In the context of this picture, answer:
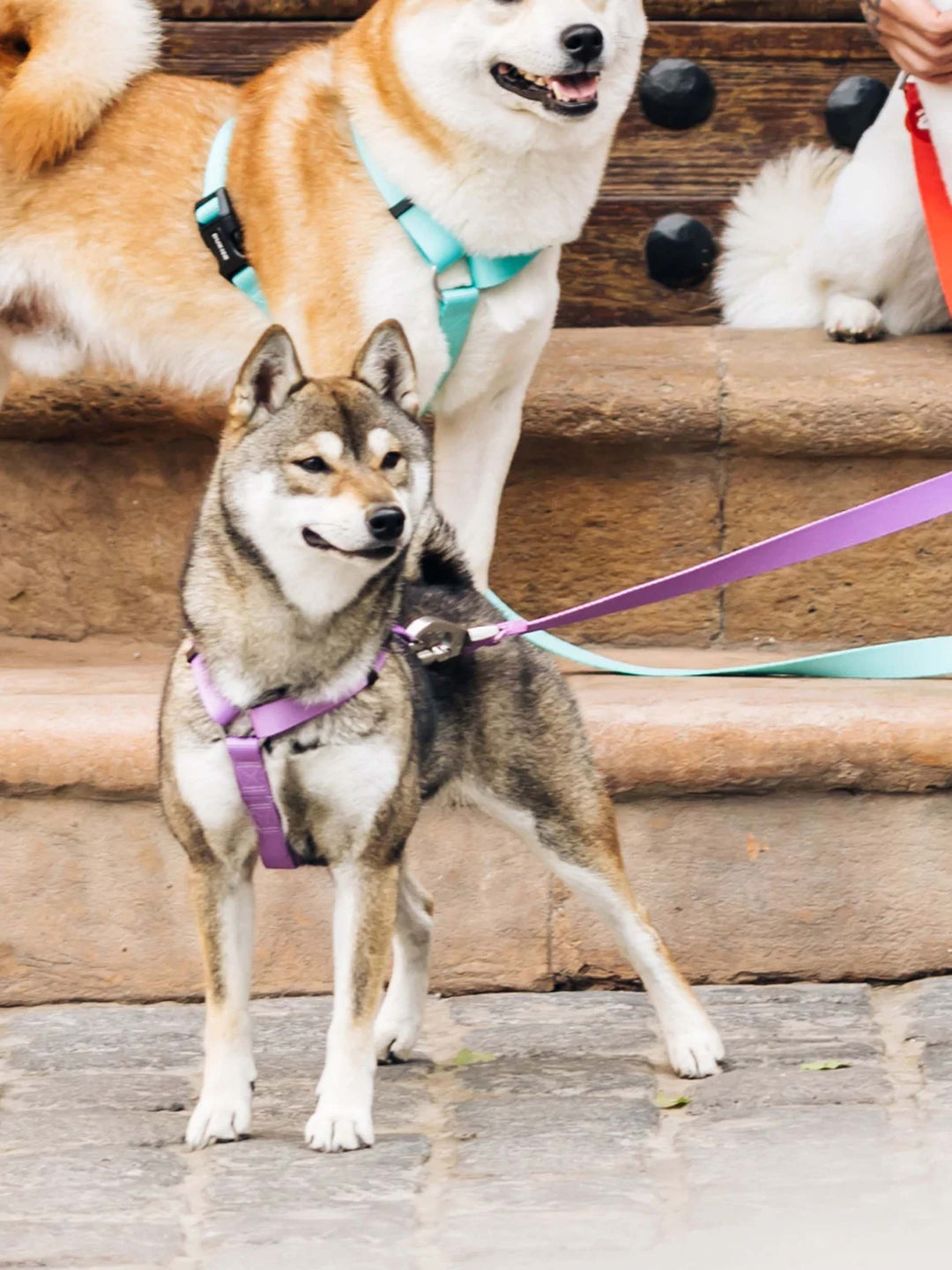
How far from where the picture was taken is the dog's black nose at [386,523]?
2.59 m

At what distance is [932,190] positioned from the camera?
165 inches

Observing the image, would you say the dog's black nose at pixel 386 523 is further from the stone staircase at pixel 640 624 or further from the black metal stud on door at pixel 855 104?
the black metal stud on door at pixel 855 104

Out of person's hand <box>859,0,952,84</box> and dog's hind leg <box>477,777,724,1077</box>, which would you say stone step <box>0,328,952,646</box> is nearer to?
person's hand <box>859,0,952,84</box>

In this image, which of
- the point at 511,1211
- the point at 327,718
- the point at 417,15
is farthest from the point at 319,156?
the point at 511,1211

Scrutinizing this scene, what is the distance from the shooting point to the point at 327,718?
9.05ft

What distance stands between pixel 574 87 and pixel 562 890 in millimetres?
1577

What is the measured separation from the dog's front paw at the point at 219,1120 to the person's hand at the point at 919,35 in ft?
8.50

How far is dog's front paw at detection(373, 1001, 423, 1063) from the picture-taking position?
3.25 m

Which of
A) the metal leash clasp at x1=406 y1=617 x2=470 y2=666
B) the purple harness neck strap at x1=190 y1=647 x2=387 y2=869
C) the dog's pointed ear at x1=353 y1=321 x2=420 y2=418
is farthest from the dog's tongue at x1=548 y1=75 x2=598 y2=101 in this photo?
the purple harness neck strap at x1=190 y1=647 x2=387 y2=869

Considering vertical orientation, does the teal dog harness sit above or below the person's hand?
below

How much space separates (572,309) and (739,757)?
82.6 inches

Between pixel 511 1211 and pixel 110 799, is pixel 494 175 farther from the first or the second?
pixel 511 1211

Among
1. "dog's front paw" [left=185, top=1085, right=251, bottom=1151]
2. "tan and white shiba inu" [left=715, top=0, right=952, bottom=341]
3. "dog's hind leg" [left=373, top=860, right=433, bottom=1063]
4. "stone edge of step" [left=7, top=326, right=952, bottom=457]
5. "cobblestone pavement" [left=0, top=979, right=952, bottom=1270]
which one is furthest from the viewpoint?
"tan and white shiba inu" [left=715, top=0, right=952, bottom=341]

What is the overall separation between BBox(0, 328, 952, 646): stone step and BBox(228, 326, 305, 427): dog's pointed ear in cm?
164
